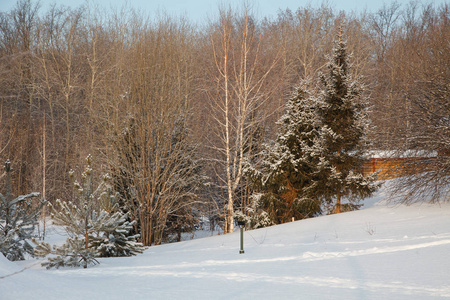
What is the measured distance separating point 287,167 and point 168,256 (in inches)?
288

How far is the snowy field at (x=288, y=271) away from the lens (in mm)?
6309

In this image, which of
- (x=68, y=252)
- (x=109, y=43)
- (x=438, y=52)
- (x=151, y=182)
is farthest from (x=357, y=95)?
(x=109, y=43)

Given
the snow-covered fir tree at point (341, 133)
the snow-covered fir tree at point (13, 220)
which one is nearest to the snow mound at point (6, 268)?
the snow-covered fir tree at point (13, 220)

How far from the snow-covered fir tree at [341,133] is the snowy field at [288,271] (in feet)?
12.8

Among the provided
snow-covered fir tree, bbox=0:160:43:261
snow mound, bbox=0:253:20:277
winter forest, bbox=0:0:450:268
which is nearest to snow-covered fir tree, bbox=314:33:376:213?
winter forest, bbox=0:0:450:268

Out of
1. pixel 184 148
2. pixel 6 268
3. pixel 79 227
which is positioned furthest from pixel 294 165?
pixel 6 268

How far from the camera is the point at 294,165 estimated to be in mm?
16344

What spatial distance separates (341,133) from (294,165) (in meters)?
2.17

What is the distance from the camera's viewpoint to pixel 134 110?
17516mm

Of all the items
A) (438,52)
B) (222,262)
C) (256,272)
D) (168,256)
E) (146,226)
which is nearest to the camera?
(256,272)

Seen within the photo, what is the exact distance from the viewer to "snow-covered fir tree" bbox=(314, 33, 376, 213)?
15594 mm

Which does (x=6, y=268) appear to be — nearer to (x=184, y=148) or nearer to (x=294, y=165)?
(x=294, y=165)

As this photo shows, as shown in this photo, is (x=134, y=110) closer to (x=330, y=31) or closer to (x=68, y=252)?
(x=68, y=252)

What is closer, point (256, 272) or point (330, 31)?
point (256, 272)
